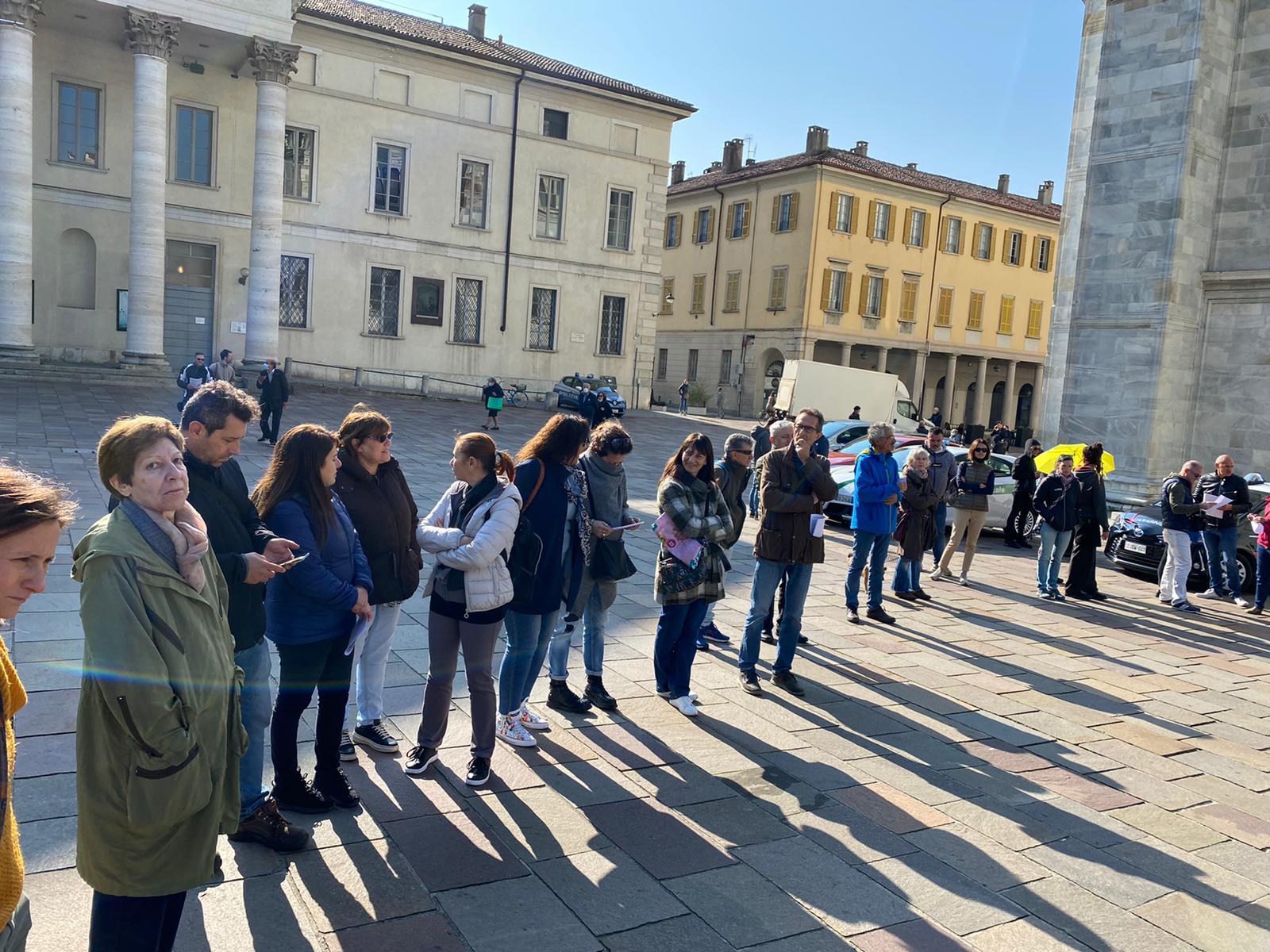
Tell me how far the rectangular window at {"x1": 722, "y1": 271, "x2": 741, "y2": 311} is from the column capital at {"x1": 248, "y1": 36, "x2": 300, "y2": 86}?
2560 cm

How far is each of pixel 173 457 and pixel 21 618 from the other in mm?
5034

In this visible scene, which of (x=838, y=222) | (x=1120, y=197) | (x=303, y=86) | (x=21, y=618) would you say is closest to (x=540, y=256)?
(x=303, y=86)

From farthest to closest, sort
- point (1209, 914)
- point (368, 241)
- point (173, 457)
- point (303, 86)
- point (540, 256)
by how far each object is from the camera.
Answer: point (540, 256) < point (368, 241) < point (303, 86) < point (1209, 914) < point (173, 457)

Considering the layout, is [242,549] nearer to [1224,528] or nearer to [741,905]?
[741,905]

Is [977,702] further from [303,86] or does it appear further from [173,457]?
[303,86]

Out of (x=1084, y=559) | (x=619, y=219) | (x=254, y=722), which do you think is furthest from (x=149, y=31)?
(x=254, y=722)

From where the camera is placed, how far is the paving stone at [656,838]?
4355 millimetres

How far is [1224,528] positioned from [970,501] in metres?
2.99

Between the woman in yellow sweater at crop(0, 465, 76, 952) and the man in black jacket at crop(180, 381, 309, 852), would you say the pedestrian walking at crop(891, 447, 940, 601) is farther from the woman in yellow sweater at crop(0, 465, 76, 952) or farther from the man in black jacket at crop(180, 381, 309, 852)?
the woman in yellow sweater at crop(0, 465, 76, 952)

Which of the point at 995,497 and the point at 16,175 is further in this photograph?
the point at 16,175

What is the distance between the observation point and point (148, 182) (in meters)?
26.6

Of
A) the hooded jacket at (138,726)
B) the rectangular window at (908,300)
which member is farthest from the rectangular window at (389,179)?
the hooded jacket at (138,726)

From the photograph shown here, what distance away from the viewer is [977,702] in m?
7.10

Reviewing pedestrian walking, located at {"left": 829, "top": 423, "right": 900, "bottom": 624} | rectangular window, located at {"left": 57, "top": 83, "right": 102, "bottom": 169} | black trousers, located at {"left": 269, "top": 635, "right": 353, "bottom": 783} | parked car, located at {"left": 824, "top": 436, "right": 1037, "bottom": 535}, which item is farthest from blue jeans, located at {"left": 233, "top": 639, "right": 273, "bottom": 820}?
rectangular window, located at {"left": 57, "top": 83, "right": 102, "bottom": 169}
